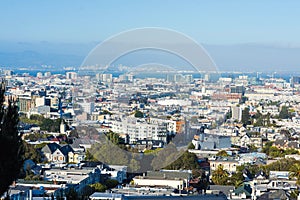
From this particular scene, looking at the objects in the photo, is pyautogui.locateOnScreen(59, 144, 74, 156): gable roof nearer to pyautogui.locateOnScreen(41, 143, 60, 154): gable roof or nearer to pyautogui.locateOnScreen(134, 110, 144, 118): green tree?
pyautogui.locateOnScreen(41, 143, 60, 154): gable roof

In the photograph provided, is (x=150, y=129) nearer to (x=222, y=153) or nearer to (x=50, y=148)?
(x=222, y=153)

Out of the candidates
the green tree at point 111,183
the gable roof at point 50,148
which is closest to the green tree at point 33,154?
the gable roof at point 50,148

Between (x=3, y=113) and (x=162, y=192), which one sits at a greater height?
(x=3, y=113)

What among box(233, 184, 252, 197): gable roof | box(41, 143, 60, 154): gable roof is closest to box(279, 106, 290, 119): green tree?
box(41, 143, 60, 154): gable roof

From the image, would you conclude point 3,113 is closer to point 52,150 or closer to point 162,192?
point 162,192

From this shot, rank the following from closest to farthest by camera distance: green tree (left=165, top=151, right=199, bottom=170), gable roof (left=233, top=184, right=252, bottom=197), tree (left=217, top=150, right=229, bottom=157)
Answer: gable roof (left=233, top=184, right=252, bottom=197) < green tree (left=165, top=151, right=199, bottom=170) < tree (left=217, top=150, right=229, bottom=157)

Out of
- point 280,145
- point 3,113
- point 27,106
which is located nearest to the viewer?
point 3,113

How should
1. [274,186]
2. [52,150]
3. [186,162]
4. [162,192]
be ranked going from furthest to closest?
[52,150]
[186,162]
[274,186]
[162,192]

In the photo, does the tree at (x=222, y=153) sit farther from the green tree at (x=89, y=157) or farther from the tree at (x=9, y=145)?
the tree at (x=9, y=145)

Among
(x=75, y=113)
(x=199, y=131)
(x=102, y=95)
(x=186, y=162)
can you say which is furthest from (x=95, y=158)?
(x=102, y=95)
